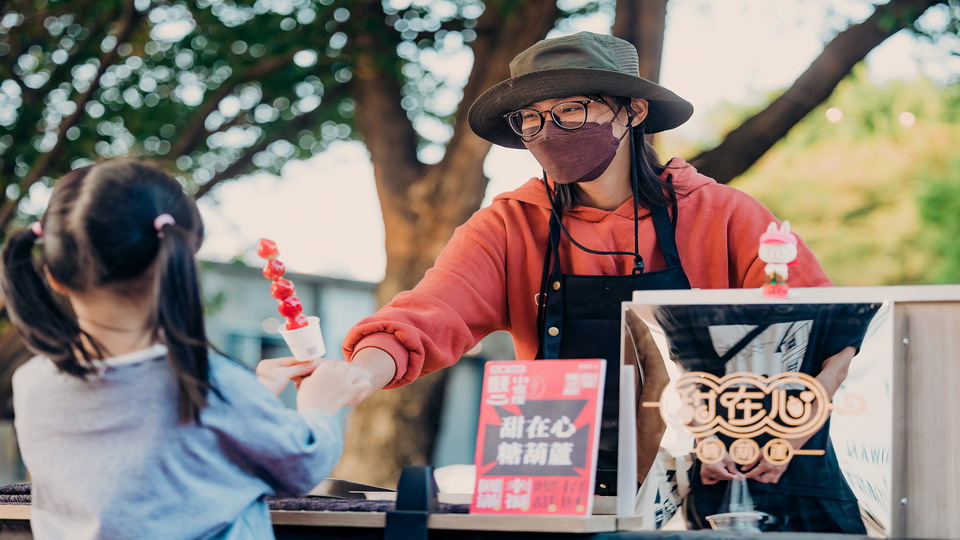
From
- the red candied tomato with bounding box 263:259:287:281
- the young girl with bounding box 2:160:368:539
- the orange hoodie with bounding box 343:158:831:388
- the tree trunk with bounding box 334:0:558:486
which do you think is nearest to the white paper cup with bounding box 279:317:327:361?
the red candied tomato with bounding box 263:259:287:281

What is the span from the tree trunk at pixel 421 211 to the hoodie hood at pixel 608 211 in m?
3.80

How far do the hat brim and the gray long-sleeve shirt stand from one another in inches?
46.7

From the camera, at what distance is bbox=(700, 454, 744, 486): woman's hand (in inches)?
77.5

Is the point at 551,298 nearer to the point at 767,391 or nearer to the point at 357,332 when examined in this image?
the point at 357,332

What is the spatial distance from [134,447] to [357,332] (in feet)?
2.58

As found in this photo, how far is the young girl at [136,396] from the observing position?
5.81 feet

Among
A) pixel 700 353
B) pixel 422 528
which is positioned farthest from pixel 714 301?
pixel 422 528

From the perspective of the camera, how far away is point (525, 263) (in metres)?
A: 2.84

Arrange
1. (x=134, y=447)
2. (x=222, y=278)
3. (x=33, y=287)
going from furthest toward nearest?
(x=222, y=278)
(x=33, y=287)
(x=134, y=447)

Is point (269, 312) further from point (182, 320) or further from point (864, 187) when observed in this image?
point (182, 320)

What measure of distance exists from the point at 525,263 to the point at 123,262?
1249 millimetres

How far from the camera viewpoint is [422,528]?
6.39ft

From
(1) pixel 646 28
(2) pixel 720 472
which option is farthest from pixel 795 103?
(2) pixel 720 472

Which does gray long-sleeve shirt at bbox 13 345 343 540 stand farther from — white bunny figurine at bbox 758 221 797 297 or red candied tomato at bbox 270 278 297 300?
white bunny figurine at bbox 758 221 797 297
